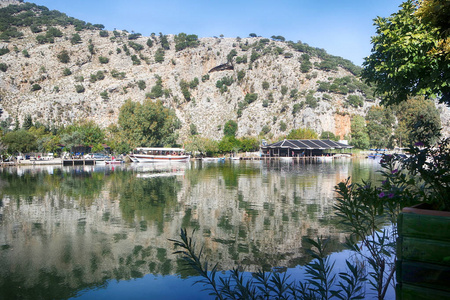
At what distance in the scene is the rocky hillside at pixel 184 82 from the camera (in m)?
110

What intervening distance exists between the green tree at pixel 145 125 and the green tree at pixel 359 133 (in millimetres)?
54478

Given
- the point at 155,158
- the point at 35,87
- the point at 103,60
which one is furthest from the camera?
the point at 103,60

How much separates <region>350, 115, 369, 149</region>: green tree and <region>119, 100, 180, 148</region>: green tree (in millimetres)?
54478

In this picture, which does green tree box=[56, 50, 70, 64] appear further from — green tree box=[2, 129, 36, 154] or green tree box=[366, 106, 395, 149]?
green tree box=[366, 106, 395, 149]

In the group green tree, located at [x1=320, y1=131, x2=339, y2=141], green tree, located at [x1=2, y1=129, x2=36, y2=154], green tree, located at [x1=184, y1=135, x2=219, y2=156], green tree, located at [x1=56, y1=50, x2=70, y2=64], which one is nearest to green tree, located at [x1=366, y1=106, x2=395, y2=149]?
green tree, located at [x1=320, y1=131, x2=339, y2=141]

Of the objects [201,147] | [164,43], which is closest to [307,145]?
[201,147]

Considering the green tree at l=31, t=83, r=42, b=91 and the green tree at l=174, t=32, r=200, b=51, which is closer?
the green tree at l=31, t=83, r=42, b=91

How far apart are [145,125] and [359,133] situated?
202ft

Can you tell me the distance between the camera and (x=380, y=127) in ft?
340

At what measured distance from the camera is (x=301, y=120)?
363ft

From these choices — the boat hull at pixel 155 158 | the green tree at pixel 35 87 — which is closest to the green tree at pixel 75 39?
the green tree at pixel 35 87

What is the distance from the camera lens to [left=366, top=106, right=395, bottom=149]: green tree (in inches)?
4067

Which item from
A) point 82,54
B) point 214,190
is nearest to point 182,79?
point 82,54

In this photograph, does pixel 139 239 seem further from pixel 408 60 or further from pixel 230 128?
pixel 230 128
